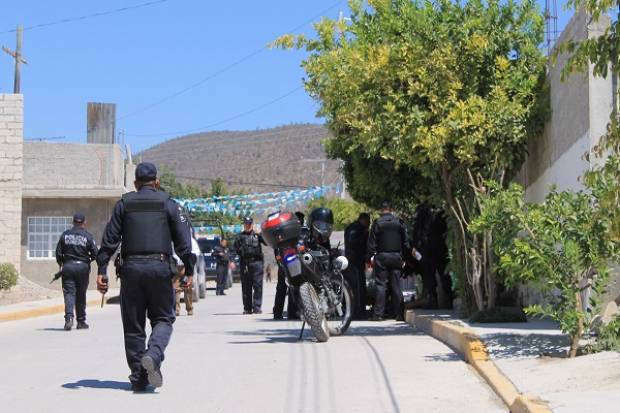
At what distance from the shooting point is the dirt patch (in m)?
27.3

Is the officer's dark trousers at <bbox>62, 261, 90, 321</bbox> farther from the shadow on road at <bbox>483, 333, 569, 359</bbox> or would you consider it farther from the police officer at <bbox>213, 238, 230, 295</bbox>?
the police officer at <bbox>213, 238, 230, 295</bbox>

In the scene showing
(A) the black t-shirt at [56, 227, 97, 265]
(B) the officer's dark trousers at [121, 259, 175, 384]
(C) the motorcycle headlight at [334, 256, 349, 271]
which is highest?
(A) the black t-shirt at [56, 227, 97, 265]

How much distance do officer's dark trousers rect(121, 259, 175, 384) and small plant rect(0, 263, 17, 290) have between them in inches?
776

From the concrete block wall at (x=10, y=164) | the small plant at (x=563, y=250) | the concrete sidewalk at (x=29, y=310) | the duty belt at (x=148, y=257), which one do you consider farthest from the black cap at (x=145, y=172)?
the concrete block wall at (x=10, y=164)

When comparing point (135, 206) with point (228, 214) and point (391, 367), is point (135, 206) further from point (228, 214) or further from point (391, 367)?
point (228, 214)

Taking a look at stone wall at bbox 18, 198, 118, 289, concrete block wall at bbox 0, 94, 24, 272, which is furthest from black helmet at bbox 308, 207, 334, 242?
stone wall at bbox 18, 198, 118, 289

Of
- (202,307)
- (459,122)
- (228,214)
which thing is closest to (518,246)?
(459,122)

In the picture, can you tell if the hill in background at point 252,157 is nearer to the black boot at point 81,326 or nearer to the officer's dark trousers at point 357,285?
the officer's dark trousers at point 357,285

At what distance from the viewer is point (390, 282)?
16.7 meters

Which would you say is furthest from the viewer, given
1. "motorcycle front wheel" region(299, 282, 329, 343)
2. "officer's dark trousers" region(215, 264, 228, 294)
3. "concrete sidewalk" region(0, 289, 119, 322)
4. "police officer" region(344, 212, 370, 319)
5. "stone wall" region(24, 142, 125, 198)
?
"stone wall" region(24, 142, 125, 198)

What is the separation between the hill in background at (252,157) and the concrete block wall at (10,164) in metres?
77.2

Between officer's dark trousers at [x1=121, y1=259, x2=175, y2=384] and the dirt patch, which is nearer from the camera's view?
officer's dark trousers at [x1=121, y1=259, x2=175, y2=384]

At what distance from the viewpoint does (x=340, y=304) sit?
45.9 ft

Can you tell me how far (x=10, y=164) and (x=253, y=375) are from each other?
21.4 meters
